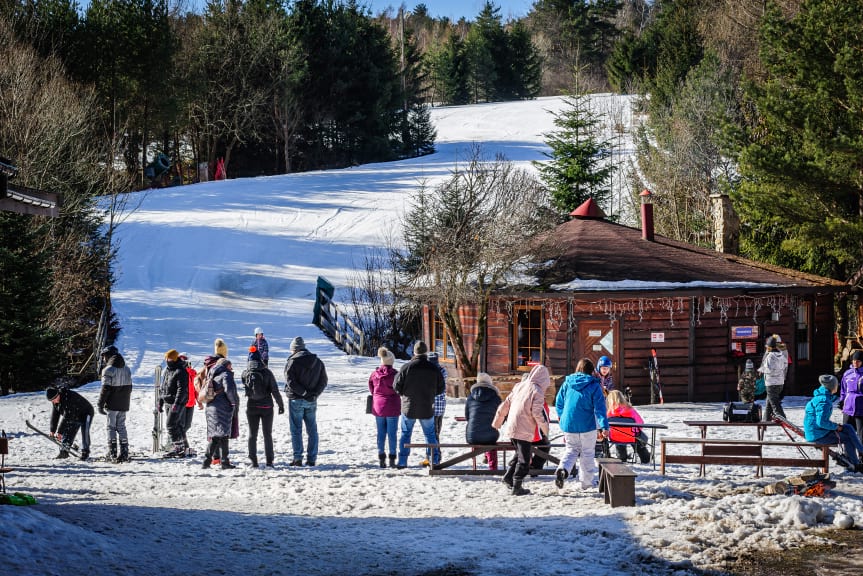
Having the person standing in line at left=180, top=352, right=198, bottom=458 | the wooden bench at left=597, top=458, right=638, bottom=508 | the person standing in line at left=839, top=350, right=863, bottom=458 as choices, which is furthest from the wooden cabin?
the wooden bench at left=597, top=458, right=638, bottom=508

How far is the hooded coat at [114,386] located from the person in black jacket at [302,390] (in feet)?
8.05

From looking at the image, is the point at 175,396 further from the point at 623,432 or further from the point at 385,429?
the point at 623,432

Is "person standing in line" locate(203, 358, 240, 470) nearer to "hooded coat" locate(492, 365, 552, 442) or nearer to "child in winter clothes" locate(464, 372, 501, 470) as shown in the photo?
"child in winter clothes" locate(464, 372, 501, 470)

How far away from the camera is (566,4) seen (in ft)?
251

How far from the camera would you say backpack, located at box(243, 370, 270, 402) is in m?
11.6

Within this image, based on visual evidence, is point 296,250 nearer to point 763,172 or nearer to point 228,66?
point 228,66

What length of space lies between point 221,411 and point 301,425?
109cm

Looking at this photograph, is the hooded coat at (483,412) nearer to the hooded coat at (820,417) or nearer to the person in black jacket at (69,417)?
the hooded coat at (820,417)

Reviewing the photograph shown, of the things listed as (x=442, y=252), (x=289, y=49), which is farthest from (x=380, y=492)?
(x=289, y=49)

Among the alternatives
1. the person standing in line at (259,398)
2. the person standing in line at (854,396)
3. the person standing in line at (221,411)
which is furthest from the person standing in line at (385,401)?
the person standing in line at (854,396)

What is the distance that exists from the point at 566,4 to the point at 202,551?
75.6 meters

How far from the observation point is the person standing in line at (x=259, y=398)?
11.6m

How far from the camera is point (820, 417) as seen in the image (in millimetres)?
10953

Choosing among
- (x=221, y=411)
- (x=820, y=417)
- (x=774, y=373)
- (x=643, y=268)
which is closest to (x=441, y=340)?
(x=643, y=268)
